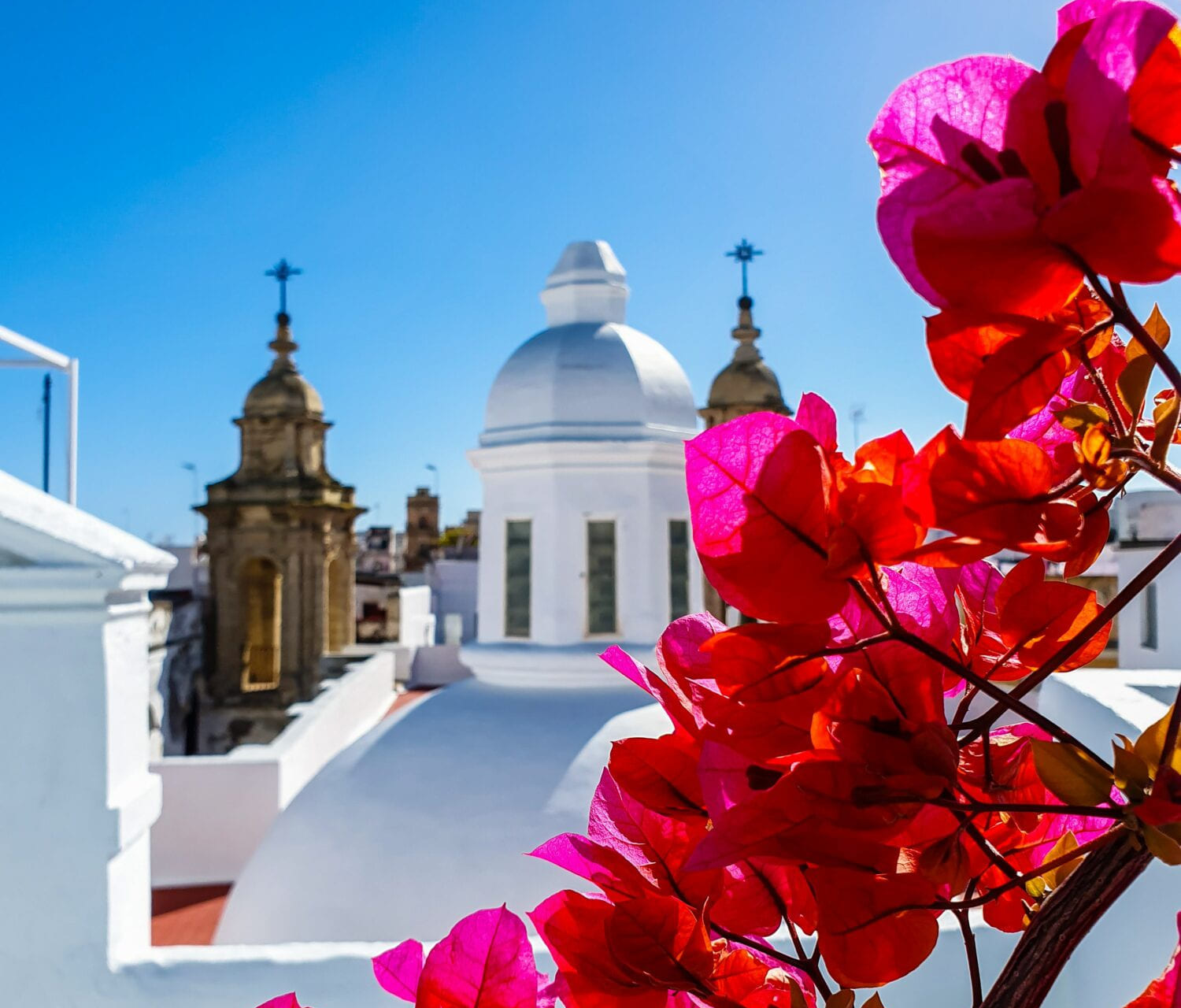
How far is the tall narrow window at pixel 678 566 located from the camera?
19.2 ft

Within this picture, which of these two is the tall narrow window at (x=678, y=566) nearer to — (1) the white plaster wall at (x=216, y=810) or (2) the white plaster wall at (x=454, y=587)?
(1) the white plaster wall at (x=216, y=810)

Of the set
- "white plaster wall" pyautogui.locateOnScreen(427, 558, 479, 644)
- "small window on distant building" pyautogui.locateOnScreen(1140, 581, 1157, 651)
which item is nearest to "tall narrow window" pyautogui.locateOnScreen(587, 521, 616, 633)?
"small window on distant building" pyautogui.locateOnScreen(1140, 581, 1157, 651)

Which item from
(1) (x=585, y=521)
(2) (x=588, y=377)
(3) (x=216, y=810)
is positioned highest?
(2) (x=588, y=377)

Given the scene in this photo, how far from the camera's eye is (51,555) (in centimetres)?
247

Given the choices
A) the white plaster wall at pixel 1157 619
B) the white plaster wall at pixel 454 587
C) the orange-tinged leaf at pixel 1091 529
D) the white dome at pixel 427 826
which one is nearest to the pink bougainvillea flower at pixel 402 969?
the orange-tinged leaf at pixel 1091 529

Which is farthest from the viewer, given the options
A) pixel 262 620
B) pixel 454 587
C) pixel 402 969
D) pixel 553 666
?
pixel 454 587

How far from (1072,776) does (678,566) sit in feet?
18.0

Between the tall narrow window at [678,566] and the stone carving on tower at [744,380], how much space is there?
27.4 ft

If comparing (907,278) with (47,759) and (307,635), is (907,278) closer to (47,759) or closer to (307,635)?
(47,759)

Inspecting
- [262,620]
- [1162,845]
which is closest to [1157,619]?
[1162,845]

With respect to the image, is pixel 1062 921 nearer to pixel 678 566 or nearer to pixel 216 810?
pixel 678 566

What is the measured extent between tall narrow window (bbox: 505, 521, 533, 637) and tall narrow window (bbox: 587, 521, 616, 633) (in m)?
0.37

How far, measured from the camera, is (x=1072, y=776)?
0.46 meters

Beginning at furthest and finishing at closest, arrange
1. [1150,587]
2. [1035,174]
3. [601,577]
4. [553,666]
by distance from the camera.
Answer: [1150,587], [601,577], [553,666], [1035,174]
